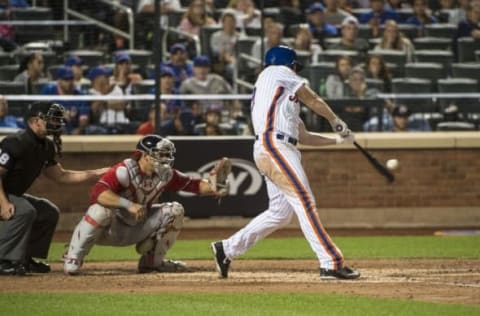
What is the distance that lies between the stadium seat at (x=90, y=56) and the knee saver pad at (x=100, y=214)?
242 inches

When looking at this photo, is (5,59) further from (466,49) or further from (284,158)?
(284,158)

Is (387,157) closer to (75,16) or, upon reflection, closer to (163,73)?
(163,73)

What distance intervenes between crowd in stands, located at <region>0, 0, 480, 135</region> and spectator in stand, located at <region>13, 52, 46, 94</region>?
13mm

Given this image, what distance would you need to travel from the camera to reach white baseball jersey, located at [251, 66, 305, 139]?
985 cm

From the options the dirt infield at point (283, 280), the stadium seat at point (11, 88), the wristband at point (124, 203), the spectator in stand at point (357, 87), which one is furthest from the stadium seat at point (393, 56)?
the wristband at point (124, 203)

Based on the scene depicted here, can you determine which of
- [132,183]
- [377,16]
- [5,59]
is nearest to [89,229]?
[132,183]

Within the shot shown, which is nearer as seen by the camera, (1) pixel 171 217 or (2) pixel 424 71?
(1) pixel 171 217

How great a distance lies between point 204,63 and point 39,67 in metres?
2.09

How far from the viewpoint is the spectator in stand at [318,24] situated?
17.0m

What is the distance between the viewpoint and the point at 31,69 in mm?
15461

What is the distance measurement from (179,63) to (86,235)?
6296mm

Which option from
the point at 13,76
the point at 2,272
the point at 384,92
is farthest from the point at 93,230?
the point at 384,92

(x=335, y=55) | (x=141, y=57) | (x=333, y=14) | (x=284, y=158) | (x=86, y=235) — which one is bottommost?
(x=86, y=235)

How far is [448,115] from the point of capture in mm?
15992
